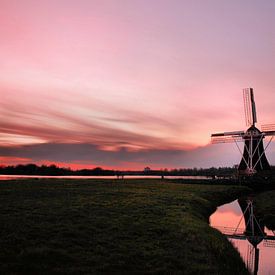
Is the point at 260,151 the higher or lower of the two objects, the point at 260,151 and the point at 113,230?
the higher

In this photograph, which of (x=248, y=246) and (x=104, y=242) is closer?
(x=104, y=242)

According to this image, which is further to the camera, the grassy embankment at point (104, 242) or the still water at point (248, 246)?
the still water at point (248, 246)

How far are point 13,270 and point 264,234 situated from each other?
2344cm

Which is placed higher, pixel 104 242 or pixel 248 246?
pixel 104 242

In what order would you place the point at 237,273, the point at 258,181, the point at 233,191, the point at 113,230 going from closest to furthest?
the point at 237,273, the point at 113,230, the point at 233,191, the point at 258,181

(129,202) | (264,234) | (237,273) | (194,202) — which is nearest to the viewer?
(237,273)

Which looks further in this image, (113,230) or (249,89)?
(249,89)

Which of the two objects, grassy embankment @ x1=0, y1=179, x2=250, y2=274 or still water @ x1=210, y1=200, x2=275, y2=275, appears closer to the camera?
grassy embankment @ x1=0, y1=179, x2=250, y2=274

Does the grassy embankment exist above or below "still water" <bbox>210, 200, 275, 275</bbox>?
above

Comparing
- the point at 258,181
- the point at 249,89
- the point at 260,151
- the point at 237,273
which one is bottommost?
the point at 237,273

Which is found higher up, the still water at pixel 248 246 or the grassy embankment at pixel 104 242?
the grassy embankment at pixel 104 242

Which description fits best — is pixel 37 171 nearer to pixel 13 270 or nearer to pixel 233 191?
pixel 233 191

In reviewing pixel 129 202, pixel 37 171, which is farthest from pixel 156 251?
pixel 37 171

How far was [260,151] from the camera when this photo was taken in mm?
82500
